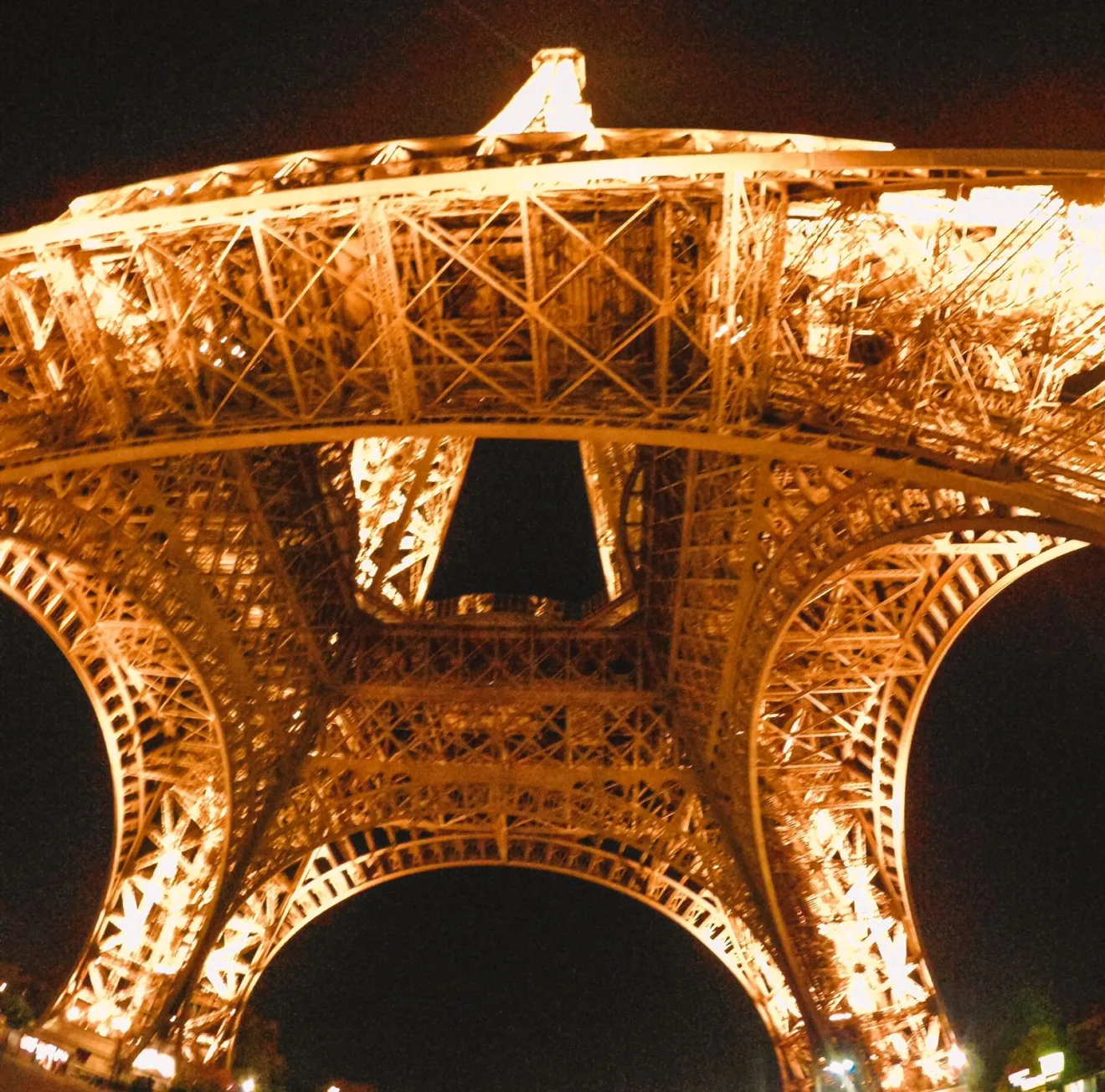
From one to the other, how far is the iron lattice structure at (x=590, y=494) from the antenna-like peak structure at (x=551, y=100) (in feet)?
0.37

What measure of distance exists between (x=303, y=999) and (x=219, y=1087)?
50.2ft

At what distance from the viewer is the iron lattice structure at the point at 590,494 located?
9.78 meters

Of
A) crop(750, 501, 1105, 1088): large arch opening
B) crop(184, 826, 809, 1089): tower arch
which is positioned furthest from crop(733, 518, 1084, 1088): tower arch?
crop(184, 826, 809, 1089): tower arch

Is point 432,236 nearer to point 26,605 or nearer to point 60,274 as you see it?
point 60,274

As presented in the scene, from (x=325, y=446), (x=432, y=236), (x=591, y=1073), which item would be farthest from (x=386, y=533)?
(x=591, y=1073)

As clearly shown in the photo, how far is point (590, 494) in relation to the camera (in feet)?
80.8

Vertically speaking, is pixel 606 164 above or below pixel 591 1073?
above

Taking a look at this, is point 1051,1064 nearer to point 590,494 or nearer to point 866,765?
point 866,765

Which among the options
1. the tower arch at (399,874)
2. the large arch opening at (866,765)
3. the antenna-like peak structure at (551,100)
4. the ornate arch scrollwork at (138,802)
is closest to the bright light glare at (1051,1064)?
the large arch opening at (866,765)

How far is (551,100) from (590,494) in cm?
963

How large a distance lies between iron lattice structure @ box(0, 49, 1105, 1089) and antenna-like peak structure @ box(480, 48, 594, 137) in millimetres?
112

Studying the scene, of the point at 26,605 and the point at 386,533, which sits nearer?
the point at 26,605

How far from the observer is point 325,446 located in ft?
60.8

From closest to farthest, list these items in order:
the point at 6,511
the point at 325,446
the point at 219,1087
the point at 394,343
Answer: the point at 394,343, the point at 6,511, the point at 325,446, the point at 219,1087
